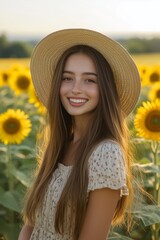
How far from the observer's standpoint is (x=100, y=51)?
2.70 meters

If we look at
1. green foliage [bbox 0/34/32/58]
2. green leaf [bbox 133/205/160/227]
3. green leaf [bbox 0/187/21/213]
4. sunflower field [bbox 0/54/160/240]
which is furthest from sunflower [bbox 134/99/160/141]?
green foliage [bbox 0/34/32/58]

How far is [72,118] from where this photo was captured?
9.64 ft

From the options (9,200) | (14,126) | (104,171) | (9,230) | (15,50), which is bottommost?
(9,230)

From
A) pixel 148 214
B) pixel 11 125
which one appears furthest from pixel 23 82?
pixel 148 214

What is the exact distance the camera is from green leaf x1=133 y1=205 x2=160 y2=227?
3309 millimetres

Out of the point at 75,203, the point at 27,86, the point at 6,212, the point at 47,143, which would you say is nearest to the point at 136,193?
the point at 47,143

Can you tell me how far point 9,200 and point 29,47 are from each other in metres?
20.6

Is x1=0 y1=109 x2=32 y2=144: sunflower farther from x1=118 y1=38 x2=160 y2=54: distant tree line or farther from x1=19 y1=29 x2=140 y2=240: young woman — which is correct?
x1=118 y1=38 x2=160 y2=54: distant tree line

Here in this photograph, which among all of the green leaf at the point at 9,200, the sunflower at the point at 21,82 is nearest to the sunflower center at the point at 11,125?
the green leaf at the point at 9,200

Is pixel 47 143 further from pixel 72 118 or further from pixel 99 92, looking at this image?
pixel 99 92

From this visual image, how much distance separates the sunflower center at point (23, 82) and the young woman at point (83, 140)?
14.5 ft

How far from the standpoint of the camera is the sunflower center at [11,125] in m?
4.62

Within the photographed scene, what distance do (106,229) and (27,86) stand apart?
16.2 ft

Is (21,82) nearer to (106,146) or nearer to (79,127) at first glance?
(79,127)
